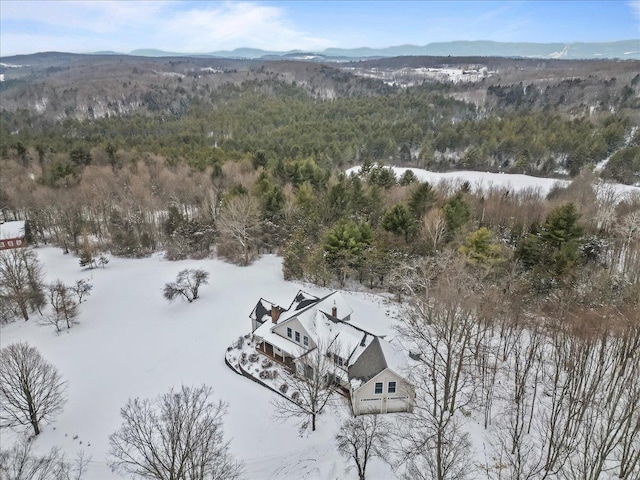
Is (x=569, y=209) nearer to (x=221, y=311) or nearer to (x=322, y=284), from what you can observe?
(x=322, y=284)

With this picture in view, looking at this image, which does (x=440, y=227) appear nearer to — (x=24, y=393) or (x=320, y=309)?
(x=320, y=309)

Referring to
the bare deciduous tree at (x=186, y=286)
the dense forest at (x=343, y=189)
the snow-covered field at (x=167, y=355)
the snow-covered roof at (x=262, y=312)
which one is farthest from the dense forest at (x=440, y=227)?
the bare deciduous tree at (x=186, y=286)

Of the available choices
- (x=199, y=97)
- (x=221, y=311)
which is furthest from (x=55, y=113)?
(x=221, y=311)

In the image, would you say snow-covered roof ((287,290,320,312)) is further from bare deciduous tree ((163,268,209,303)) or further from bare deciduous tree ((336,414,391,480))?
bare deciduous tree ((163,268,209,303))

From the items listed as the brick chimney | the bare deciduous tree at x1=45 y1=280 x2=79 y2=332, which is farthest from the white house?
the bare deciduous tree at x1=45 y1=280 x2=79 y2=332

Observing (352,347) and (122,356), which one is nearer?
(352,347)

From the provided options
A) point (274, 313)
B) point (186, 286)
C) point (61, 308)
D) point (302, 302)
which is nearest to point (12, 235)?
point (61, 308)
